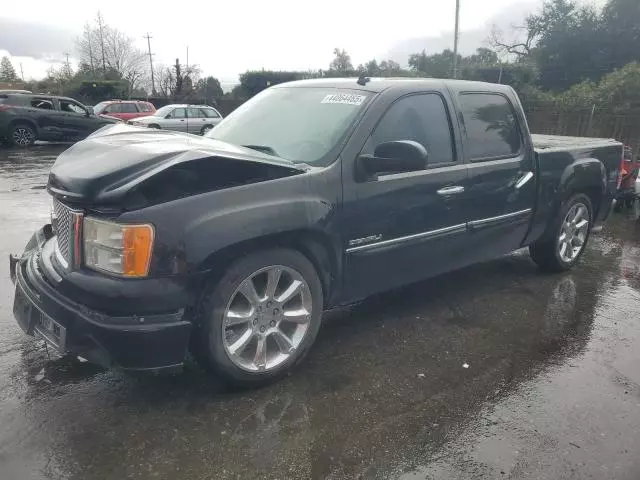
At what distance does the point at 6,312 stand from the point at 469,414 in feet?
11.2

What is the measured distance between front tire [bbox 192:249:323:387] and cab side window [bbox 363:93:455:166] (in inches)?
40.5

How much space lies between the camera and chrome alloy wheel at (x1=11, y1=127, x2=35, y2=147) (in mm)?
17328

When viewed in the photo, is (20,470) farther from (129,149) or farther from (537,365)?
(537,365)

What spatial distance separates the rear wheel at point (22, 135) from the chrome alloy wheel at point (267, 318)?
56.1 feet

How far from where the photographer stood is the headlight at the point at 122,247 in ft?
8.87

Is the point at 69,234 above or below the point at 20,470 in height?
above

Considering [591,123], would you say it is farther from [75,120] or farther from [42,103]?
[42,103]

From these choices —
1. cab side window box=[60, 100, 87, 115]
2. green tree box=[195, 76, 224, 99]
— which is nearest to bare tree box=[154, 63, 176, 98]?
green tree box=[195, 76, 224, 99]

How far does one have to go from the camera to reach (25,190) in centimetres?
962

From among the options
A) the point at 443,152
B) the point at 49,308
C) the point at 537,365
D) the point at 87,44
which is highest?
the point at 87,44

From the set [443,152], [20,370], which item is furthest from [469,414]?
[20,370]

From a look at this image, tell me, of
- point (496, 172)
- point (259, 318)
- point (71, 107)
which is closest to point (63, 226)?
point (259, 318)

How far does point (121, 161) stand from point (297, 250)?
1103mm

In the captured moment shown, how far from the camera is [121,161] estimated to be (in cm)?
289
